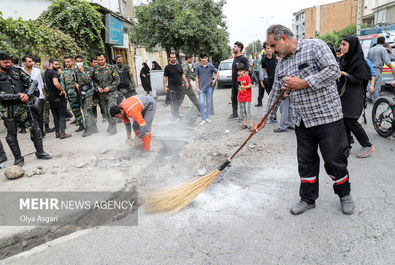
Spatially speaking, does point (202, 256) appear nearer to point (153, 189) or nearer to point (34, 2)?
point (153, 189)

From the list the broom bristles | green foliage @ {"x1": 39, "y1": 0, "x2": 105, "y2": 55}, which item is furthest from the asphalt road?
green foliage @ {"x1": 39, "y1": 0, "x2": 105, "y2": 55}

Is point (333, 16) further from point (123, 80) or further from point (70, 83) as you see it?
point (70, 83)

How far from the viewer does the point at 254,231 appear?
2.67m

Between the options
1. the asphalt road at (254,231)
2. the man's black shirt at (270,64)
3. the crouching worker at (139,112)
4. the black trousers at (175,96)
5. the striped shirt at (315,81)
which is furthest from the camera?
the black trousers at (175,96)

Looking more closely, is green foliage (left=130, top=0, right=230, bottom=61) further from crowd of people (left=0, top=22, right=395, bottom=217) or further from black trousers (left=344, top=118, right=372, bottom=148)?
black trousers (left=344, top=118, right=372, bottom=148)

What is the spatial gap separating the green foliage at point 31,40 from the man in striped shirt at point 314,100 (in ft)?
27.6

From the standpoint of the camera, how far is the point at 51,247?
2.72 m

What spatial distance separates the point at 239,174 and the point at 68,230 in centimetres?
237

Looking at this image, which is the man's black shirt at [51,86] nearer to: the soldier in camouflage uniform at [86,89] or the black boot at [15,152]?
the soldier in camouflage uniform at [86,89]

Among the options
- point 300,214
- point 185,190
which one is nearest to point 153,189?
point 185,190

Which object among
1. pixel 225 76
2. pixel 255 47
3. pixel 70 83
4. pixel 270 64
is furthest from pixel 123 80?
pixel 255 47

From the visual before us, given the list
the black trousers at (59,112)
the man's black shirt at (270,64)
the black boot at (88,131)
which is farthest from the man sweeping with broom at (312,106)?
the black trousers at (59,112)

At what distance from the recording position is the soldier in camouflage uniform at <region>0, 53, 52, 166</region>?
4543 millimetres

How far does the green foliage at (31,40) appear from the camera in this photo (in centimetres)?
811
